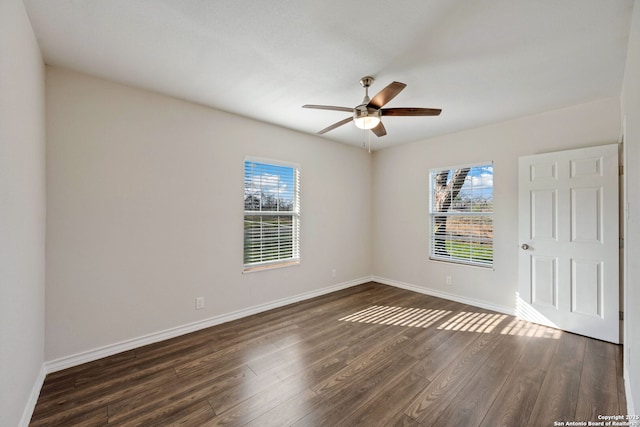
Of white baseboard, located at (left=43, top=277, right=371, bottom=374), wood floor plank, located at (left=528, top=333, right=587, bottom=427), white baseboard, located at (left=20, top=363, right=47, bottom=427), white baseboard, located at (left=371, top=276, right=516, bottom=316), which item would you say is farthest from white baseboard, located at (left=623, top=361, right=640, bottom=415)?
white baseboard, located at (left=20, top=363, right=47, bottom=427)

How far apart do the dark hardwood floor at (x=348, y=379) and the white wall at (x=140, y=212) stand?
0.39 meters

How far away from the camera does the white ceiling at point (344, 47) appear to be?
5.35 feet

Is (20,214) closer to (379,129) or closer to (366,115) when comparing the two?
(366,115)

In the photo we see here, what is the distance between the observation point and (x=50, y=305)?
2.19m

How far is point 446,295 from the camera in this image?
4.10 metres

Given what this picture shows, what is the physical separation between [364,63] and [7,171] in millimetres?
2381

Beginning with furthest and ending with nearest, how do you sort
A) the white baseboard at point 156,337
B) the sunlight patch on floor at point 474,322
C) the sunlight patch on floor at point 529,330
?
the sunlight patch on floor at point 474,322, the sunlight patch on floor at point 529,330, the white baseboard at point 156,337

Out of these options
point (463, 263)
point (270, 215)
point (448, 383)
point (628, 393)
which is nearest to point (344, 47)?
point (270, 215)

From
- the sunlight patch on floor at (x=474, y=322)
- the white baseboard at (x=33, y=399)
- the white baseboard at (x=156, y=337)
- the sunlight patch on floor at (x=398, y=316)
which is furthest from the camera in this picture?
the sunlight patch on floor at (x=398, y=316)

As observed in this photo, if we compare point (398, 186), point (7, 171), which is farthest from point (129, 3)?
point (398, 186)

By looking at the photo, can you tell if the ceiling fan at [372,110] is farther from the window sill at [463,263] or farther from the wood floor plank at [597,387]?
the window sill at [463,263]

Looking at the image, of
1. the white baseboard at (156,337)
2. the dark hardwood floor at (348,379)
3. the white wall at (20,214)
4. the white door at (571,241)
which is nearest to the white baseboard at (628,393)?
the dark hardwood floor at (348,379)

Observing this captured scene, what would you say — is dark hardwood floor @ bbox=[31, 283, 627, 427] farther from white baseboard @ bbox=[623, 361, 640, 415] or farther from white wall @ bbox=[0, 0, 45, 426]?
white wall @ bbox=[0, 0, 45, 426]

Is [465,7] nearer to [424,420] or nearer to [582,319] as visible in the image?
[424,420]
